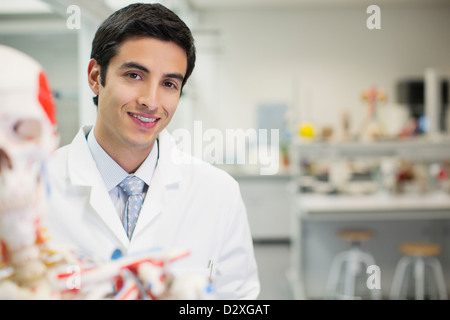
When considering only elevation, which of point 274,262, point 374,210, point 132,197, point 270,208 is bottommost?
point 274,262

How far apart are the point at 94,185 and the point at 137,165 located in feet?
0.30

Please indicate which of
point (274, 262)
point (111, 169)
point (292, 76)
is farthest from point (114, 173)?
point (292, 76)

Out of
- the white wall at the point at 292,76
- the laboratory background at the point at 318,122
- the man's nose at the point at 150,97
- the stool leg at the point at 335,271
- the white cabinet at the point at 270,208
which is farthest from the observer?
the white wall at the point at 292,76

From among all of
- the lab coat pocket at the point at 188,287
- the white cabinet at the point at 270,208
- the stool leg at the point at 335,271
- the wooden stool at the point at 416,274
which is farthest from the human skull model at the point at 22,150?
the white cabinet at the point at 270,208

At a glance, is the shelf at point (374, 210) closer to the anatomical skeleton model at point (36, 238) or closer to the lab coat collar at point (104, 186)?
the lab coat collar at point (104, 186)

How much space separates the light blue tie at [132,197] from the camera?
0.81 meters

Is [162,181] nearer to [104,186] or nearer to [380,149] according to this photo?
[104,186]

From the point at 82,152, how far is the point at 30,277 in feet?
0.87

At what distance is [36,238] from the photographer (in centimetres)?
66

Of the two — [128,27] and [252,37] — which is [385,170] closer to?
[252,37]

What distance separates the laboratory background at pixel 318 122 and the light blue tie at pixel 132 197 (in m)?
0.14

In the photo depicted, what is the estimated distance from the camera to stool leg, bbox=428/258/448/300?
3.12 m
